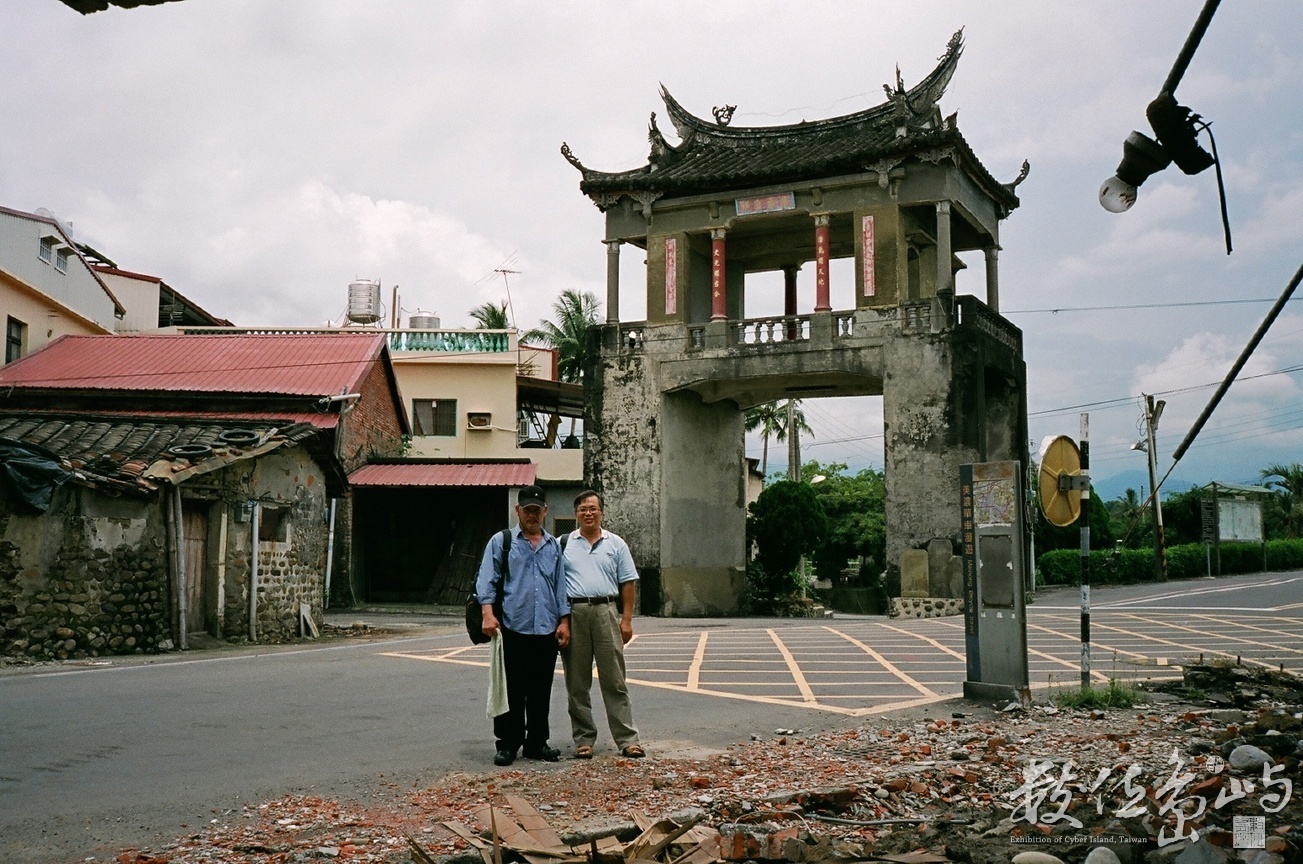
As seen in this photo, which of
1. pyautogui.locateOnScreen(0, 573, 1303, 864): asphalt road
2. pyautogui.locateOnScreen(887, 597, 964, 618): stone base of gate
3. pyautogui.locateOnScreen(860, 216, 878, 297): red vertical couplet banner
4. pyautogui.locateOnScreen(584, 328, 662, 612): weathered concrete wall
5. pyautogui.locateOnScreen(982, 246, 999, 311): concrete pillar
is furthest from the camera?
pyautogui.locateOnScreen(982, 246, 999, 311): concrete pillar

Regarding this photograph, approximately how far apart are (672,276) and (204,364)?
11.6 metres

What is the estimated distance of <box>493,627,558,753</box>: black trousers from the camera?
7.05 m

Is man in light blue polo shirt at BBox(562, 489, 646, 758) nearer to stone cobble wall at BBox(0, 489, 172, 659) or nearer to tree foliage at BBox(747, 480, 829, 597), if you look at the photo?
stone cobble wall at BBox(0, 489, 172, 659)

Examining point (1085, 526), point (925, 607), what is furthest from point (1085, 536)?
point (925, 607)

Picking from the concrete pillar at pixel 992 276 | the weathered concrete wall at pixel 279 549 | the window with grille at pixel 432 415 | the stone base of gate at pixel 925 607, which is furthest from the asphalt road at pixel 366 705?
the window with grille at pixel 432 415

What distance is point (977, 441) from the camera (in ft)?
78.0

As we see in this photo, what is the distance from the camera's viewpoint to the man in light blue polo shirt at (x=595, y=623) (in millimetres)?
7293

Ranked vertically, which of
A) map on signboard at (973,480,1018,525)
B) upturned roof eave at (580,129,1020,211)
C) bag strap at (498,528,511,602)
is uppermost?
upturned roof eave at (580,129,1020,211)

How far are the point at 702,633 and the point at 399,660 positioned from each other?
6137 mm

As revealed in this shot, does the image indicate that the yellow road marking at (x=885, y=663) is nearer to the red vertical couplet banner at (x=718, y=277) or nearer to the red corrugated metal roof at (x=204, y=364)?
the red vertical couplet banner at (x=718, y=277)

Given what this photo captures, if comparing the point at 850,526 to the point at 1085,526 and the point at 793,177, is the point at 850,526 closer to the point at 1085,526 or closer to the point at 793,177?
the point at 793,177

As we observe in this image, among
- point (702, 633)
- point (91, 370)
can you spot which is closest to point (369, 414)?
point (91, 370)

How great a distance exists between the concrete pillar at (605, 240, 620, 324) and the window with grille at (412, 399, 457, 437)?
899 centimetres

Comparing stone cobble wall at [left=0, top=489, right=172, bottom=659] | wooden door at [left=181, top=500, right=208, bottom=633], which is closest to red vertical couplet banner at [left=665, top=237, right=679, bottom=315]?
wooden door at [left=181, top=500, right=208, bottom=633]
